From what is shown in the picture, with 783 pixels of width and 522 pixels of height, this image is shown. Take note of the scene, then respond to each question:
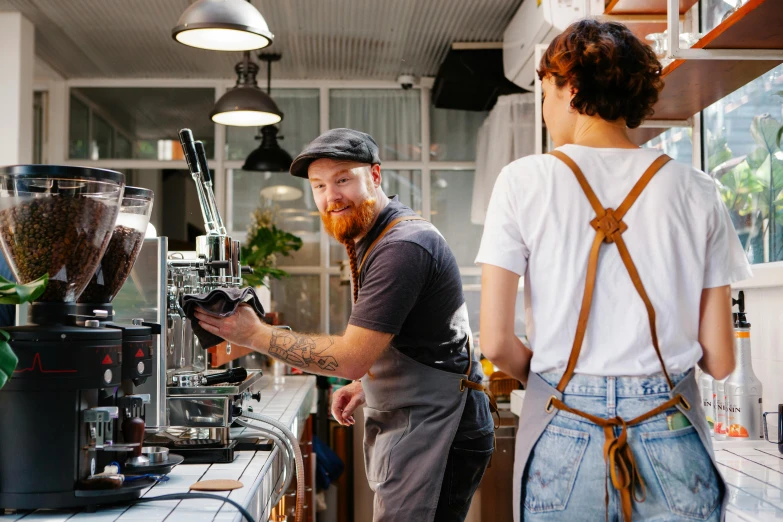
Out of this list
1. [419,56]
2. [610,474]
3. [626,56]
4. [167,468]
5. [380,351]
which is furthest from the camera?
[419,56]

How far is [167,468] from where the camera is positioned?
1.46 metres

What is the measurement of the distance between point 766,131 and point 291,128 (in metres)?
4.68

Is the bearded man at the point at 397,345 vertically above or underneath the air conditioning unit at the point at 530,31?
underneath

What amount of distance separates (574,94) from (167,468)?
3.18 feet

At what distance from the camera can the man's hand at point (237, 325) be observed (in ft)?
5.15

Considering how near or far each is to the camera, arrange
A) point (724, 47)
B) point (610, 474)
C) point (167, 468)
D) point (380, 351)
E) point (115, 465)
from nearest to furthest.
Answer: point (610, 474)
point (115, 465)
point (167, 468)
point (380, 351)
point (724, 47)

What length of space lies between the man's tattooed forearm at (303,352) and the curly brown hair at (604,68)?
2.37ft

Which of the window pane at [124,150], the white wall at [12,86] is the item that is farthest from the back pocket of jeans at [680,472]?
the window pane at [124,150]

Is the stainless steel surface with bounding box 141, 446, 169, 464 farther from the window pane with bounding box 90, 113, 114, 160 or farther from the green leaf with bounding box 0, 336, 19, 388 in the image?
the window pane with bounding box 90, 113, 114, 160

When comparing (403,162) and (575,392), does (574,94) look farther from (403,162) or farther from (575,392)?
(403,162)

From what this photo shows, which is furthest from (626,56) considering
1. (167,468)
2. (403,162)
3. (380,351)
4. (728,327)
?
(403,162)

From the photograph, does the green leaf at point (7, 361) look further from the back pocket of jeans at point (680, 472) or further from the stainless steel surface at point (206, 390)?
the back pocket of jeans at point (680, 472)

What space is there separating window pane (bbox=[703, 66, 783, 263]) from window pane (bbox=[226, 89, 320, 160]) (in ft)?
14.0

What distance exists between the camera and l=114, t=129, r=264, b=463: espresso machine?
5.60ft
